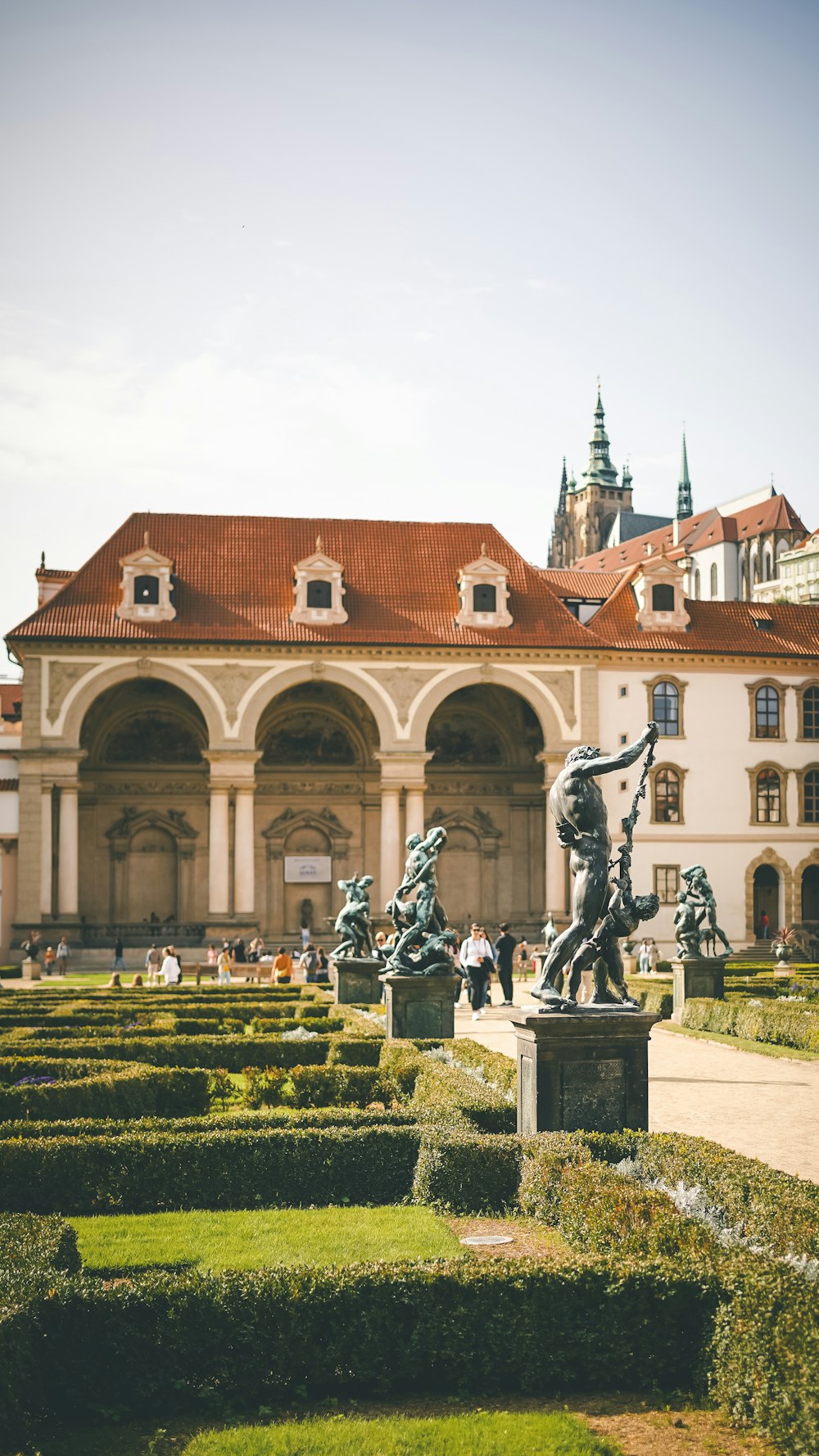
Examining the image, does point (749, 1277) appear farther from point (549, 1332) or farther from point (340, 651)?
point (340, 651)

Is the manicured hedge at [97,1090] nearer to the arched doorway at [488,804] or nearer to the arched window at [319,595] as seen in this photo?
the arched window at [319,595]

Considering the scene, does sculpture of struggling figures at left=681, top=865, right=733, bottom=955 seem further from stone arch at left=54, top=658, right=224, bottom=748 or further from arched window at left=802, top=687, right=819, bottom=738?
arched window at left=802, top=687, right=819, bottom=738

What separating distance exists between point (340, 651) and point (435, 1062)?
104 ft

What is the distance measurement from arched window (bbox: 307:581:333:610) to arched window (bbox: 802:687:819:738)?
16.7 m

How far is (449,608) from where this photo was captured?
48.5 meters

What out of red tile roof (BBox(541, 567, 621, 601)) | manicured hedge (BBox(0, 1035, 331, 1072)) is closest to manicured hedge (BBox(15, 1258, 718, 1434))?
manicured hedge (BBox(0, 1035, 331, 1072))

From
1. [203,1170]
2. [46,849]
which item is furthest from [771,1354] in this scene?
[46,849]

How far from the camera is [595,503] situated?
120062 millimetres

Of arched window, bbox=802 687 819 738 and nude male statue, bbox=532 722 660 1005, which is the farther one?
arched window, bbox=802 687 819 738

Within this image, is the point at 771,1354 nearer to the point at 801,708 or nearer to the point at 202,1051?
the point at 202,1051

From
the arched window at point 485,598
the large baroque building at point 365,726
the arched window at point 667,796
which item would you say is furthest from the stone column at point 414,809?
the arched window at point 667,796

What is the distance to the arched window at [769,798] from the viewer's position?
49.3 m

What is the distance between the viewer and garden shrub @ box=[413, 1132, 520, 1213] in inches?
414

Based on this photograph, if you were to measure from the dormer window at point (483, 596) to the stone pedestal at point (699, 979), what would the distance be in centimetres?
2350
